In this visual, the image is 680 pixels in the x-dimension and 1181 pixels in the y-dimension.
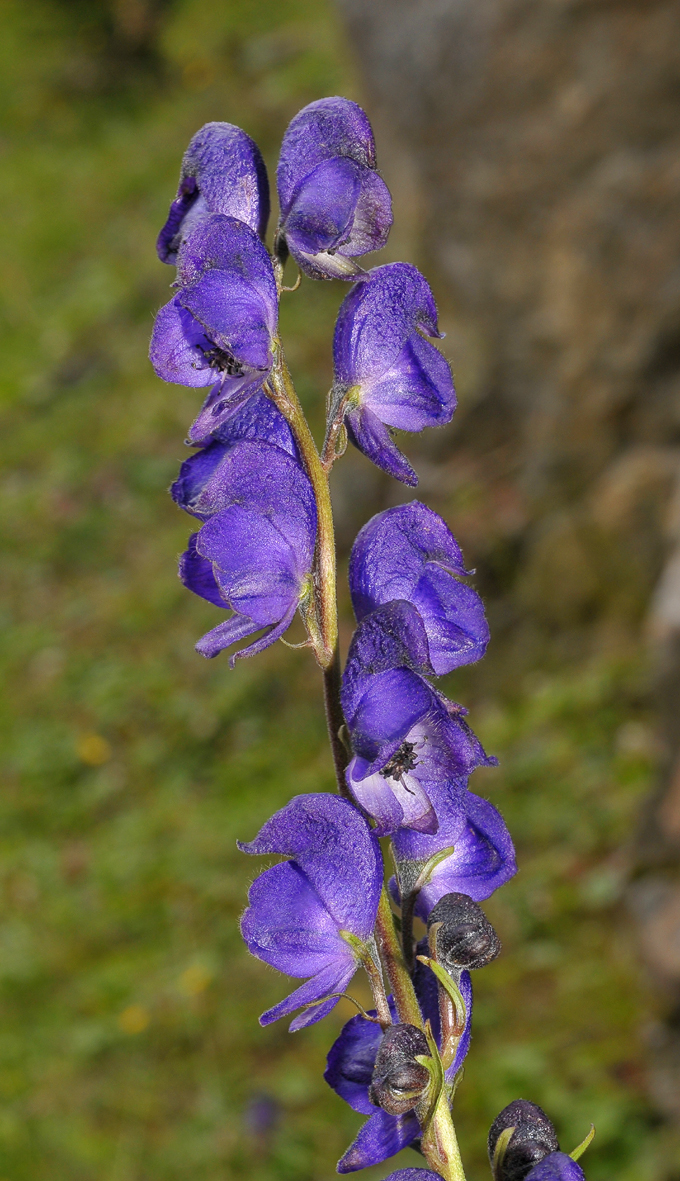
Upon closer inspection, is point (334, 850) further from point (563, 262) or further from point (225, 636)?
point (563, 262)

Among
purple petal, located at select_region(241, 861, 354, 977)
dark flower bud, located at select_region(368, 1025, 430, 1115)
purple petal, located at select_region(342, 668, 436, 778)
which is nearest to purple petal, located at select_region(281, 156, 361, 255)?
purple petal, located at select_region(342, 668, 436, 778)

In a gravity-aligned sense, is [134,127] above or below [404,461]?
above

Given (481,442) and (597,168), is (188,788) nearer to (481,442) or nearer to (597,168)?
(481,442)

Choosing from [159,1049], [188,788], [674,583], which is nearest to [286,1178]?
[159,1049]

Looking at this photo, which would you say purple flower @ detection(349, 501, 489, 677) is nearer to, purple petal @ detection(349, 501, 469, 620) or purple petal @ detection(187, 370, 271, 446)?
purple petal @ detection(349, 501, 469, 620)

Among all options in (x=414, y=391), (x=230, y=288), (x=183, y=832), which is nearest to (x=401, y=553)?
(x=414, y=391)

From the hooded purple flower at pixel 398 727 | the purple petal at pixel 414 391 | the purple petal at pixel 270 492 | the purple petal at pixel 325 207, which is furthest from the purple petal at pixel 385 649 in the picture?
the purple petal at pixel 325 207
